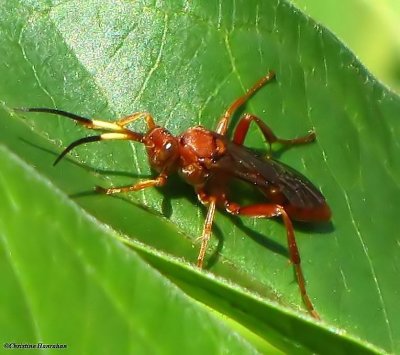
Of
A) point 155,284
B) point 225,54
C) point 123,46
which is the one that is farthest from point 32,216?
point 225,54

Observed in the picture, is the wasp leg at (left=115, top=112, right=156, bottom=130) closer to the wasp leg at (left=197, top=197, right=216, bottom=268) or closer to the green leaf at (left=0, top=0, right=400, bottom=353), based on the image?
the green leaf at (left=0, top=0, right=400, bottom=353)

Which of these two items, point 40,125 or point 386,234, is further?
point 386,234

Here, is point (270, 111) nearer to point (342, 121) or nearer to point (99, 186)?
point (342, 121)

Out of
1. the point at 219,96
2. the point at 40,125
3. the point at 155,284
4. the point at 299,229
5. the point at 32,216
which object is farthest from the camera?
the point at 299,229

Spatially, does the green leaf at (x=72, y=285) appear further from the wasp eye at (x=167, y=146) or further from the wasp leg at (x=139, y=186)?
the wasp eye at (x=167, y=146)

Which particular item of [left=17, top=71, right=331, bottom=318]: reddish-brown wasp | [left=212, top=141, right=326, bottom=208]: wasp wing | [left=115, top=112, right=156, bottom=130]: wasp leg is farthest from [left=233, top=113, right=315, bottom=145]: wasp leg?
[left=115, top=112, right=156, bottom=130]: wasp leg

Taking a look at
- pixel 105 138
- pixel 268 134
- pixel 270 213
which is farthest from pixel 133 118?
pixel 270 213
